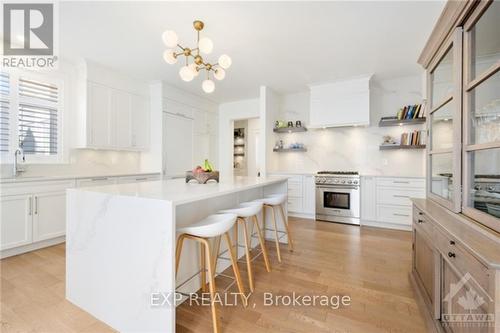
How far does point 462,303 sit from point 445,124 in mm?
1304

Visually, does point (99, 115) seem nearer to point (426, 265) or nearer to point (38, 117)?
point (38, 117)

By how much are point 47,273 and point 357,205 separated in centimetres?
436

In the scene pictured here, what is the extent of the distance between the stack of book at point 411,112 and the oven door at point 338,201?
1466mm

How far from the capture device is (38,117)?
3.22 metres

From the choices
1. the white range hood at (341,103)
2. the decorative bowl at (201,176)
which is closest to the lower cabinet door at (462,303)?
the decorative bowl at (201,176)

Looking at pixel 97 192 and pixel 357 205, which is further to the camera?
pixel 357 205

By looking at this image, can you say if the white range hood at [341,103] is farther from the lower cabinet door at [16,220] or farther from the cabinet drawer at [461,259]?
the lower cabinet door at [16,220]

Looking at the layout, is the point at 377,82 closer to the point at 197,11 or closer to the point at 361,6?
the point at 361,6

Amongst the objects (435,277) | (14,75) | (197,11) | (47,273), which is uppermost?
(197,11)

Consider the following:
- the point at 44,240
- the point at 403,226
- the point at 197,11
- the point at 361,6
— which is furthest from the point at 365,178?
the point at 44,240

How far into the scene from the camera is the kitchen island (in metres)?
1.35

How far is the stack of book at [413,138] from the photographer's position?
12.9 ft

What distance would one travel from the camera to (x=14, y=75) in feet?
9.77

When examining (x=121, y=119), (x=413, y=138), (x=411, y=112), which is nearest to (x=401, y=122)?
(x=411, y=112)
